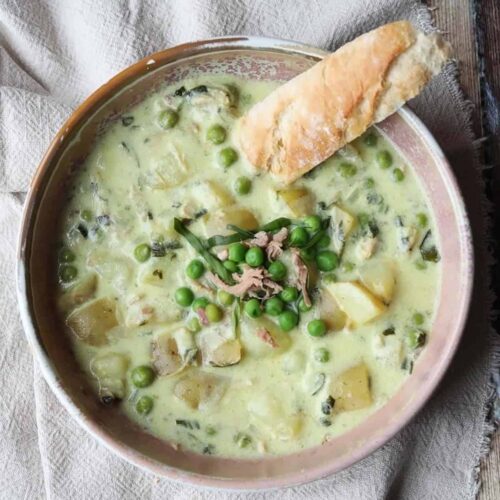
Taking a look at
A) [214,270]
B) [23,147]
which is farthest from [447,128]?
[23,147]

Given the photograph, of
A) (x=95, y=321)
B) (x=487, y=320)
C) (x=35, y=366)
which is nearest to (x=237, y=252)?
(x=95, y=321)

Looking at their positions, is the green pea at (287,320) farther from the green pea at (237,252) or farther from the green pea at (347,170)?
the green pea at (347,170)

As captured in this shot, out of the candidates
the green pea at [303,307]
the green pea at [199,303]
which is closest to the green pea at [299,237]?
the green pea at [303,307]

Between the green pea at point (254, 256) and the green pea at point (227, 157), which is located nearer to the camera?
the green pea at point (254, 256)

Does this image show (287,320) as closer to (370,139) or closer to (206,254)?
(206,254)

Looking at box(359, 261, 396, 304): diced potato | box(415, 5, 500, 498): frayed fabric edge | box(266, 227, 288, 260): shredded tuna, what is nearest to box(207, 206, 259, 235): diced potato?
box(266, 227, 288, 260): shredded tuna

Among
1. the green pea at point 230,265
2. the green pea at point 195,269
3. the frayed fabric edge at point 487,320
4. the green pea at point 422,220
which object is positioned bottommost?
the frayed fabric edge at point 487,320

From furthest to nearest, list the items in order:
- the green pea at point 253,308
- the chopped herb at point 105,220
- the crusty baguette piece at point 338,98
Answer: the chopped herb at point 105,220, the green pea at point 253,308, the crusty baguette piece at point 338,98
